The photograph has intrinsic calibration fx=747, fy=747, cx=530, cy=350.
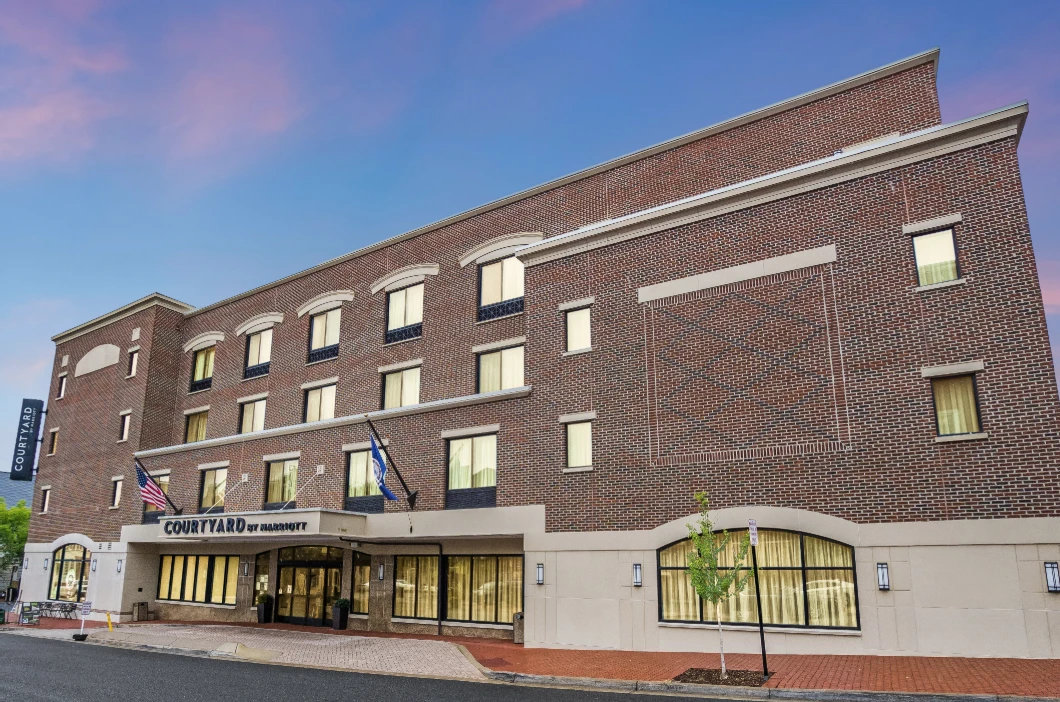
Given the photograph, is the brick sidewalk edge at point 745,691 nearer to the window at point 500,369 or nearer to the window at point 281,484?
the window at point 500,369

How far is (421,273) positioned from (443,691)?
60.8 feet

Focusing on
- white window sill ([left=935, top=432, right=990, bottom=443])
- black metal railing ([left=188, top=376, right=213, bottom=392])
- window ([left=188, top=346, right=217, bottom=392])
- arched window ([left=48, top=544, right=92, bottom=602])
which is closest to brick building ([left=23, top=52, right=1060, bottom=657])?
white window sill ([left=935, top=432, right=990, bottom=443])

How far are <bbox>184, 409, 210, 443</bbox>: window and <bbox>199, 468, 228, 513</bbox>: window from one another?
3687 mm

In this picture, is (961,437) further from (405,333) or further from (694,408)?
(405,333)

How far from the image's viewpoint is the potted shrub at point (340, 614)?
2820 cm

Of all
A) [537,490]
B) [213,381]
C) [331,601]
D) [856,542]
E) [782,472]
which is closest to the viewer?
[856,542]

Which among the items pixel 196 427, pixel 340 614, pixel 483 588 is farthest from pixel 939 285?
pixel 196 427

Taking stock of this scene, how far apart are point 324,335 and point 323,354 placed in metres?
0.96

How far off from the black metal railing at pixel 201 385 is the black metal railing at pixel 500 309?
694 inches

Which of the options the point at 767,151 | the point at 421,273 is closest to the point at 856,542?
the point at 767,151

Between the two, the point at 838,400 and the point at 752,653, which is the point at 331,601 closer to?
the point at 752,653

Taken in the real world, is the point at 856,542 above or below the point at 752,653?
above

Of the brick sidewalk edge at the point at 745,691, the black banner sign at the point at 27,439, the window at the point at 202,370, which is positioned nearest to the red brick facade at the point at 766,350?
the brick sidewalk edge at the point at 745,691

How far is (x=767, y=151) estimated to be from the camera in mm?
23266
